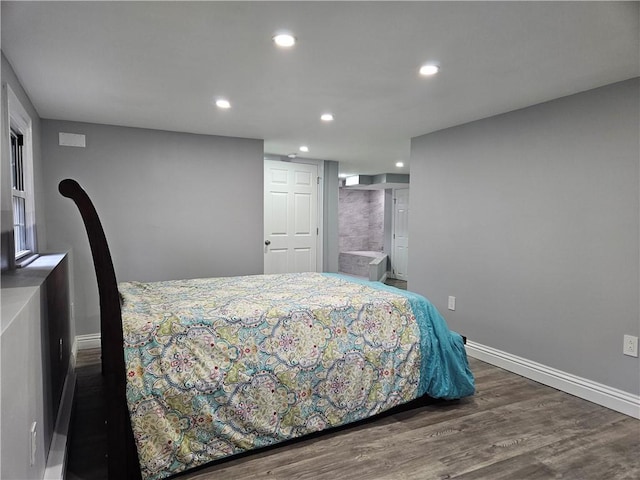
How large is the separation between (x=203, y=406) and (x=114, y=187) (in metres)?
2.73

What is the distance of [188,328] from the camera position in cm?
195

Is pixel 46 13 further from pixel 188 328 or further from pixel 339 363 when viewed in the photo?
pixel 339 363

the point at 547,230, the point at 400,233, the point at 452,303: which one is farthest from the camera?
the point at 400,233

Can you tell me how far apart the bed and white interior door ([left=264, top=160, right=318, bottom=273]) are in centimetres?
263

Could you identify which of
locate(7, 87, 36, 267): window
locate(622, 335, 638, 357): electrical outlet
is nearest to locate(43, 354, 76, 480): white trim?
locate(7, 87, 36, 267): window

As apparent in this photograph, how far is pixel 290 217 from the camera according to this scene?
18.2 ft

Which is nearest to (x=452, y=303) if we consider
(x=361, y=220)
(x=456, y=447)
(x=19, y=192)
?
(x=456, y=447)

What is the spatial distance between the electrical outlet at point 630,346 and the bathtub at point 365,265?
5.08m

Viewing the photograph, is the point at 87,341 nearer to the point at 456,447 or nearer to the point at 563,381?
the point at 456,447

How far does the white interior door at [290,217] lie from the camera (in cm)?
536

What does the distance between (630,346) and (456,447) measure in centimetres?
141

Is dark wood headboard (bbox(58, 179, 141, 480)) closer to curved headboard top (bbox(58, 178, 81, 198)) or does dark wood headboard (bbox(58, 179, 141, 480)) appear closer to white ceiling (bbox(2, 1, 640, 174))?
curved headboard top (bbox(58, 178, 81, 198))

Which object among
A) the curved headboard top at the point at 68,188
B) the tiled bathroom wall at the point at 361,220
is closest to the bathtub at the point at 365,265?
the tiled bathroom wall at the point at 361,220

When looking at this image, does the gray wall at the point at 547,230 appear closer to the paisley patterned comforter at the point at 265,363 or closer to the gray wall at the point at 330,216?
the paisley patterned comforter at the point at 265,363
